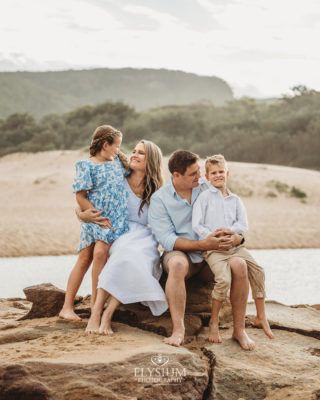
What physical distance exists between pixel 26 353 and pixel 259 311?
1.96 m

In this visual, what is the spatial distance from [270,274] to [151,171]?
19.2 ft

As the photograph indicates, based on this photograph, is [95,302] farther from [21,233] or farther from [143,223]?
[21,233]

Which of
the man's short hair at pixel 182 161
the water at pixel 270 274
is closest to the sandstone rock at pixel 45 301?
the man's short hair at pixel 182 161

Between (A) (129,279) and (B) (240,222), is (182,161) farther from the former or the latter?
(A) (129,279)

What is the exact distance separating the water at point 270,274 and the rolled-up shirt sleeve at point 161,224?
12.4 ft

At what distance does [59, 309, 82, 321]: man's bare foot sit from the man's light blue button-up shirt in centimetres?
90

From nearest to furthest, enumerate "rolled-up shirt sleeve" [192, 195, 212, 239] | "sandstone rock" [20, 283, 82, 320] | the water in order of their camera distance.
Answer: "rolled-up shirt sleeve" [192, 195, 212, 239] → "sandstone rock" [20, 283, 82, 320] → the water

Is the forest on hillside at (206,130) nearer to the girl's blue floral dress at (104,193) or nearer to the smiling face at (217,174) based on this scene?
the girl's blue floral dress at (104,193)

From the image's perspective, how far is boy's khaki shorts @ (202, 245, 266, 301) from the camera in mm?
3982

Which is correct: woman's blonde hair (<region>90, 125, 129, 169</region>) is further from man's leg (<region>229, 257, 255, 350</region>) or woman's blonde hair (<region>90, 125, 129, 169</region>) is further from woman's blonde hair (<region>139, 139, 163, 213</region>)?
man's leg (<region>229, 257, 255, 350</region>)

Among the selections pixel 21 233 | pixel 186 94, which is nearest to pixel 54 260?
pixel 21 233

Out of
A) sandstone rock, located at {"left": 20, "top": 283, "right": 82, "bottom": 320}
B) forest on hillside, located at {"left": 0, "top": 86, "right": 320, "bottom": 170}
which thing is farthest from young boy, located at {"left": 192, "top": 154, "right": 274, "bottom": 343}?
forest on hillside, located at {"left": 0, "top": 86, "right": 320, "bottom": 170}

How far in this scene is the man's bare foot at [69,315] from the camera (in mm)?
4253

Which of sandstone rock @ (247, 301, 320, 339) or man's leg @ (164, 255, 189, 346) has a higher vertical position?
man's leg @ (164, 255, 189, 346)
